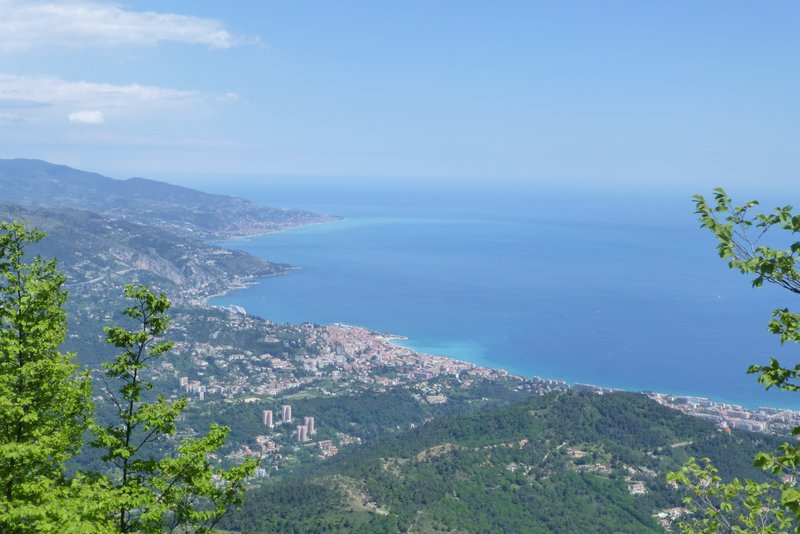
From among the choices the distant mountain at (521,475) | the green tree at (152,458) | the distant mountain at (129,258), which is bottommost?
the distant mountain at (521,475)

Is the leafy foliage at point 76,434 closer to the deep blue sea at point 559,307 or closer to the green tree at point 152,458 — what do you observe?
the green tree at point 152,458

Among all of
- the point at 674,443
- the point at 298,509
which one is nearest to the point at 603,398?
A: the point at 674,443

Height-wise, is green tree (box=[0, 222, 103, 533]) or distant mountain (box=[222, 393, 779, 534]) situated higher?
green tree (box=[0, 222, 103, 533])

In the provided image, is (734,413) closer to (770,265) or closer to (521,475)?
(521,475)

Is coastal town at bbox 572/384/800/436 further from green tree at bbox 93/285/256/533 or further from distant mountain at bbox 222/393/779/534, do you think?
green tree at bbox 93/285/256/533

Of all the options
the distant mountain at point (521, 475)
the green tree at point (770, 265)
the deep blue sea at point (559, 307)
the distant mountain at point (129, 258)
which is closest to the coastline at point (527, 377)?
the deep blue sea at point (559, 307)

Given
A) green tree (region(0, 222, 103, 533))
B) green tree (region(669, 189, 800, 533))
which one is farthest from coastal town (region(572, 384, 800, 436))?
green tree (region(669, 189, 800, 533))

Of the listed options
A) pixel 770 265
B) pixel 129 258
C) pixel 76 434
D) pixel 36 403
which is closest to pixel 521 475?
pixel 76 434
